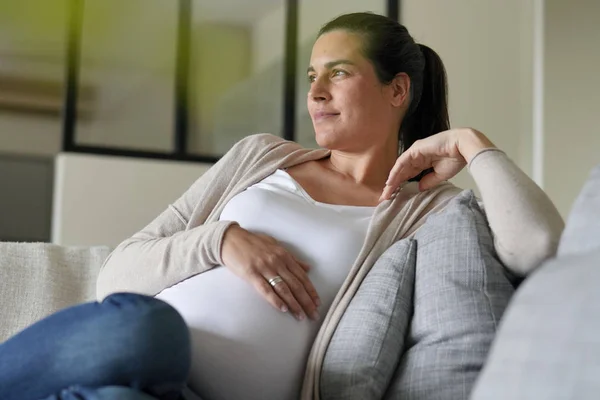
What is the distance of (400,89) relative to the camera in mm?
1695

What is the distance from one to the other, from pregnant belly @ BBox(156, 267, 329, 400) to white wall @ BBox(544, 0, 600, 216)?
235 centimetres

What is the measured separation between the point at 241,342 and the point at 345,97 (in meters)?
0.63

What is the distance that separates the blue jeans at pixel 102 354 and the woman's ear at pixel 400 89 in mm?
904

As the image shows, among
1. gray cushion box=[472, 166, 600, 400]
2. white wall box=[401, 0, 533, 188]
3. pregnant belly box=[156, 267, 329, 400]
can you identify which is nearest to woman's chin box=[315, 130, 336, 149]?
pregnant belly box=[156, 267, 329, 400]

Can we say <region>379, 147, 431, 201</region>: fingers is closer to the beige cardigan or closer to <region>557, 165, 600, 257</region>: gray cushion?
the beige cardigan

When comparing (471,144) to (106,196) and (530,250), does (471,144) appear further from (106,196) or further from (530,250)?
(106,196)

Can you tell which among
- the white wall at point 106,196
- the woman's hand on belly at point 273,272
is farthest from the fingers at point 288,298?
the white wall at point 106,196

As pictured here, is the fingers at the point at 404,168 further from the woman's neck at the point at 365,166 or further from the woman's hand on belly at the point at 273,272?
the woman's hand on belly at the point at 273,272

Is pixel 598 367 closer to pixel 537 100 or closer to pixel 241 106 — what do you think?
pixel 241 106

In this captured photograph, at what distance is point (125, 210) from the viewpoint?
2.93 metres

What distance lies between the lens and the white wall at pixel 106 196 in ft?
9.39

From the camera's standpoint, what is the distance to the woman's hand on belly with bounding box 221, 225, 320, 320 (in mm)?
1222

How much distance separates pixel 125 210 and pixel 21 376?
2.05m

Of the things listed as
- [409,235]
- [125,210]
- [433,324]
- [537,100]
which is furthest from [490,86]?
[433,324]
